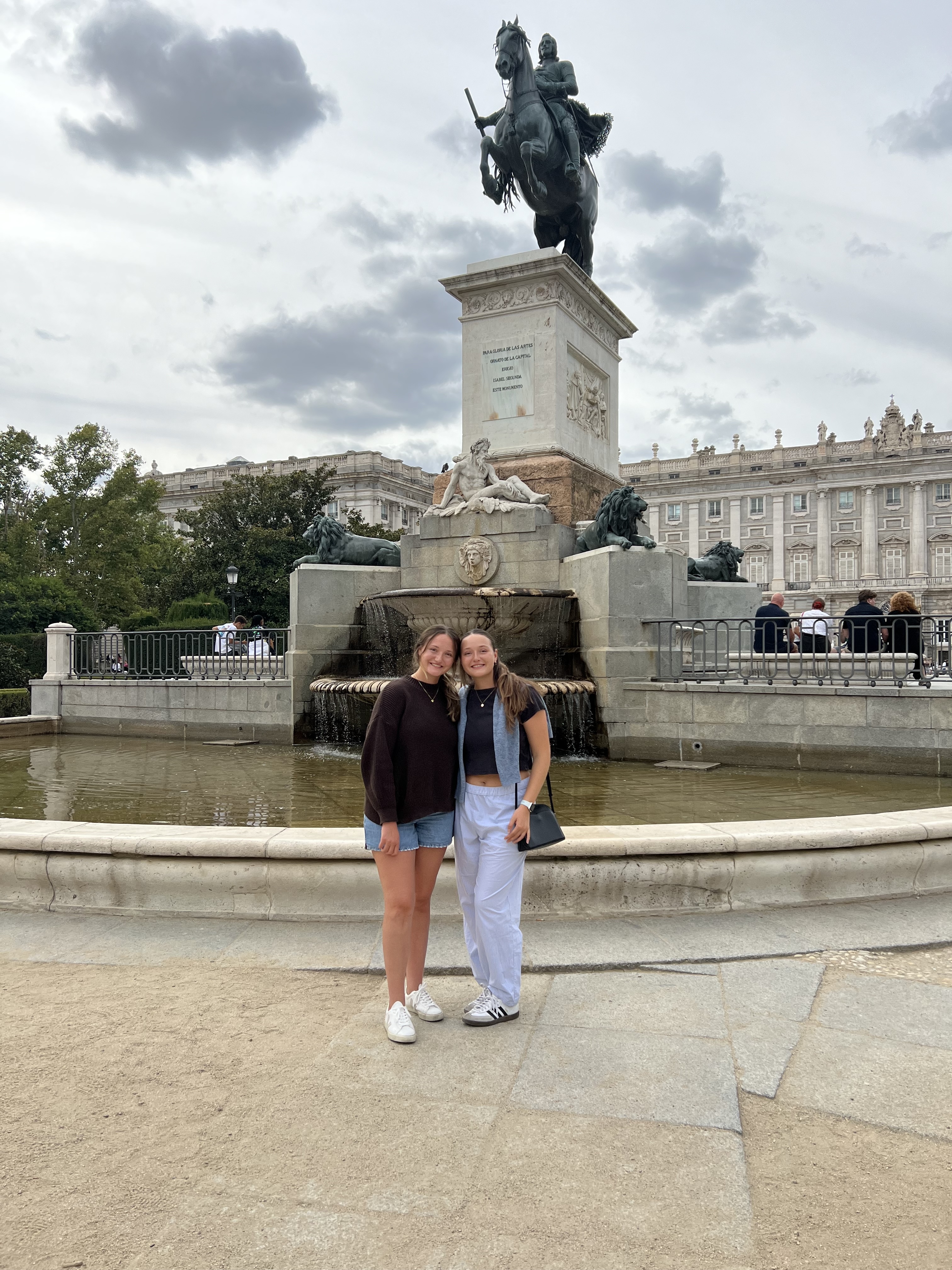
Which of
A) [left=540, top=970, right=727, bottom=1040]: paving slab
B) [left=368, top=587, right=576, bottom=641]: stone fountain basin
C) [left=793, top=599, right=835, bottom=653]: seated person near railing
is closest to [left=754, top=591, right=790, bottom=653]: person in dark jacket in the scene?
[left=793, top=599, right=835, bottom=653]: seated person near railing

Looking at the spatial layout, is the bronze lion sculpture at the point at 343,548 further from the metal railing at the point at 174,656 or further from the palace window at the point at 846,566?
the palace window at the point at 846,566

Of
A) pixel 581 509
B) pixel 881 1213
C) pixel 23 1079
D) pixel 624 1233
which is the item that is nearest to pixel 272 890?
pixel 23 1079

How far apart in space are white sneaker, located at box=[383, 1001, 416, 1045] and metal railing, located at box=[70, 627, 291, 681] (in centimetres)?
1027

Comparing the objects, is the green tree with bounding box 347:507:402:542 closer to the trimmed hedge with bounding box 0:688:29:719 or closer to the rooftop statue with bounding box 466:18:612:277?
the trimmed hedge with bounding box 0:688:29:719

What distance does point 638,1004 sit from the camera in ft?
12.1

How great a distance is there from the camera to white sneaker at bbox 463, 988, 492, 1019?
3529mm

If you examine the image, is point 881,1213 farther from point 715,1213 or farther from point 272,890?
point 272,890

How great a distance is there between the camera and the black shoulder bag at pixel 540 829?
358cm

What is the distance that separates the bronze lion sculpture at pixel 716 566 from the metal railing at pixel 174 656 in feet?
19.9

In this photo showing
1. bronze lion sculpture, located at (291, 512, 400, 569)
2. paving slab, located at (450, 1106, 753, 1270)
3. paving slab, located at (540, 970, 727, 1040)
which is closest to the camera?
paving slab, located at (450, 1106, 753, 1270)

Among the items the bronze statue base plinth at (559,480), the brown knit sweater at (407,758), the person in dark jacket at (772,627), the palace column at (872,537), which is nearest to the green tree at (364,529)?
the bronze statue base plinth at (559,480)

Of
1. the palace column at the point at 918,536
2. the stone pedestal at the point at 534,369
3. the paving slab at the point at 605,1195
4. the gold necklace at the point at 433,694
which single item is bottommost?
the paving slab at the point at 605,1195

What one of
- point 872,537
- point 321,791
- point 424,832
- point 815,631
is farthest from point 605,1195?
point 872,537

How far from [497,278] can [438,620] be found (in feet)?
19.1
